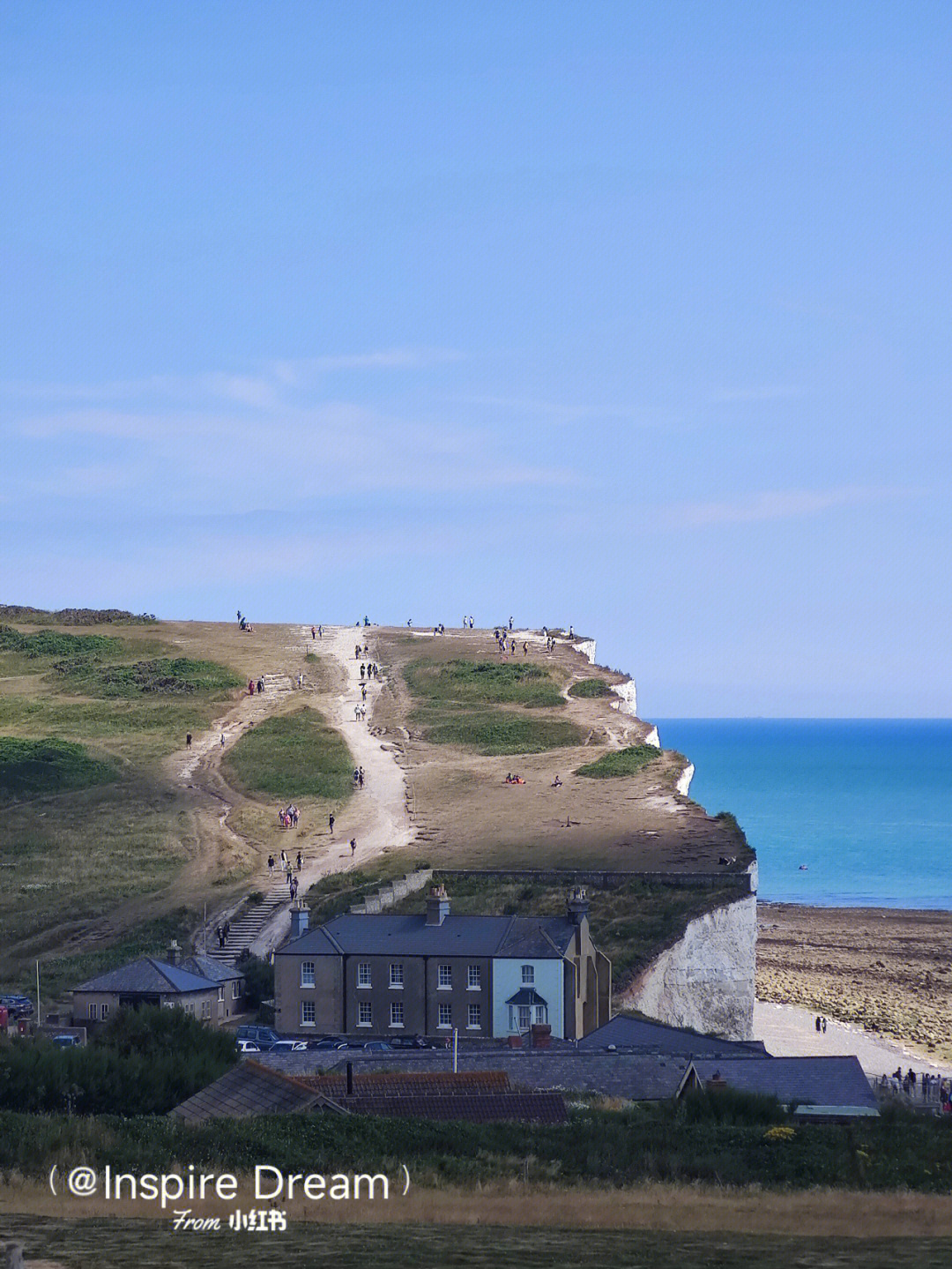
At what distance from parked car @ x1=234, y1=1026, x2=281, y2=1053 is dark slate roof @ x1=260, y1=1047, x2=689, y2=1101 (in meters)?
7.42

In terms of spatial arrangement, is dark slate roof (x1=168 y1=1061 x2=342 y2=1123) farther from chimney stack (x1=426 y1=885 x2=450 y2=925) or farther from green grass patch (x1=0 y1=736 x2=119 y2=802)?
green grass patch (x1=0 y1=736 x2=119 y2=802)

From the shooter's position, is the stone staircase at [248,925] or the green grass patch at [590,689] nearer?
the stone staircase at [248,925]

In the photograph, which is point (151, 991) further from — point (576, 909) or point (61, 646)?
point (61, 646)

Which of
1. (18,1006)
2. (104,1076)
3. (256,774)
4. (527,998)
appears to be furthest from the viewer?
(256,774)

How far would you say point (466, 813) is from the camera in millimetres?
89062

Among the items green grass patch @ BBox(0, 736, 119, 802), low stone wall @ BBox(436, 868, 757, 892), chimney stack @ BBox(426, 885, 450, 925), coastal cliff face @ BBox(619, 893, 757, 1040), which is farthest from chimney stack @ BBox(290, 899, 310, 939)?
green grass patch @ BBox(0, 736, 119, 802)

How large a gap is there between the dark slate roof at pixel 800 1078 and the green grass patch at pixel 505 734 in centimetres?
6440

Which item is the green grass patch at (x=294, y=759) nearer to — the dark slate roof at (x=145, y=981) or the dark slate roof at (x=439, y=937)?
the dark slate roof at (x=439, y=937)

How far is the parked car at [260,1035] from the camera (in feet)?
172

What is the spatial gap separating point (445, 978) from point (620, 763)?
43.6m

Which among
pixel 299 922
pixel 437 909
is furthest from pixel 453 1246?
pixel 299 922

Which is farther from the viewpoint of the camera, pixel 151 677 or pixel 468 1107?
pixel 151 677

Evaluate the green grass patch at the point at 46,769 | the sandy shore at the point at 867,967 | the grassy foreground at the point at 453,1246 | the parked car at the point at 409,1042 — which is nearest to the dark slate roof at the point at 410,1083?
the grassy foreground at the point at 453,1246

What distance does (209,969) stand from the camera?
5934 cm
